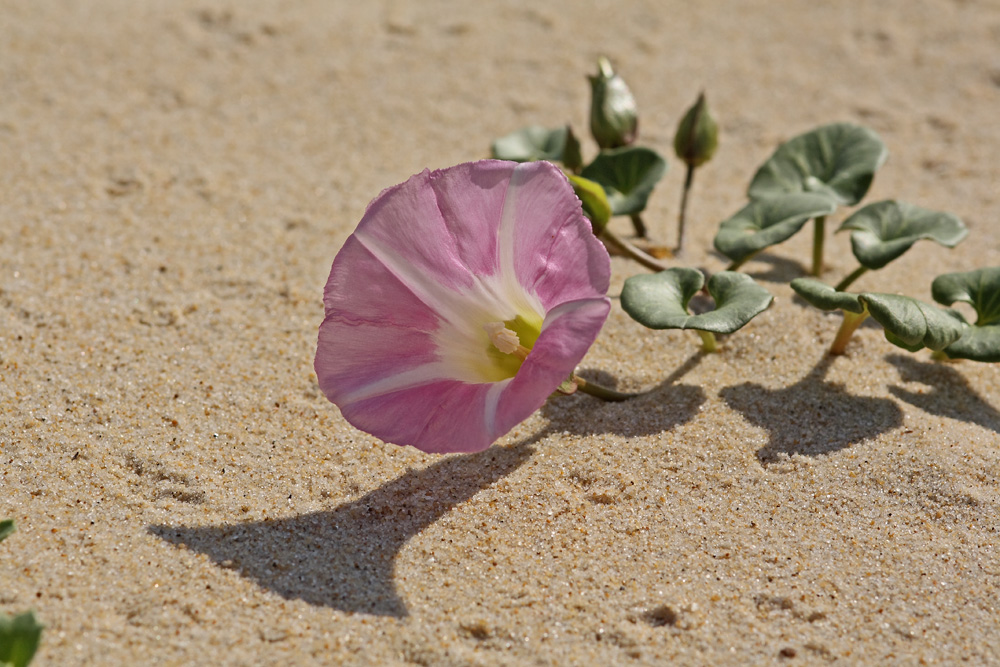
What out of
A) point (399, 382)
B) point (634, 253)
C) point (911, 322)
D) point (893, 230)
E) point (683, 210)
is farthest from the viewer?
point (683, 210)

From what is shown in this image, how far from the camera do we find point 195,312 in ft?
7.39

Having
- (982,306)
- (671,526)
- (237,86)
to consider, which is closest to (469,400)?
(671,526)

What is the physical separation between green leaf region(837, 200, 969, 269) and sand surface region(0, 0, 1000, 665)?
198 mm

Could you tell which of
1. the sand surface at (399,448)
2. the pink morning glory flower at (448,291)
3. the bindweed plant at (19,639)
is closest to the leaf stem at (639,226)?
the sand surface at (399,448)

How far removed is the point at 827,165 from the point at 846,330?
1.82 feet

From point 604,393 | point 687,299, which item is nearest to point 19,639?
point 604,393

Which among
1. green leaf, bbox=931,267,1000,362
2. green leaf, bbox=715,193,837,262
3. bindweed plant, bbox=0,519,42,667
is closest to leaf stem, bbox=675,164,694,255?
green leaf, bbox=715,193,837,262

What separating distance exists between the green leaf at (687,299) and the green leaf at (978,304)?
0.40 m

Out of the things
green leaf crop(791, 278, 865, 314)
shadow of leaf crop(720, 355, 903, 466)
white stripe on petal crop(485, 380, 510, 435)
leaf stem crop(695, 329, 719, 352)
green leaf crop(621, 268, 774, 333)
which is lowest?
shadow of leaf crop(720, 355, 903, 466)

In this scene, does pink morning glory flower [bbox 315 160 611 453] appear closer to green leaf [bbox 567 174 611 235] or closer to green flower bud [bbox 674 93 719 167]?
green leaf [bbox 567 174 611 235]

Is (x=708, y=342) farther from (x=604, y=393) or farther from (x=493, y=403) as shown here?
(x=493, y=403)

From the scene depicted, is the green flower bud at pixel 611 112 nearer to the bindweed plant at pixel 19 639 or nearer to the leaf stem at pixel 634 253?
the leaf stem at pixel 634 253

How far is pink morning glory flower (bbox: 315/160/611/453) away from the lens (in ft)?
5.24

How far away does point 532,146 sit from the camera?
2.71 meters
